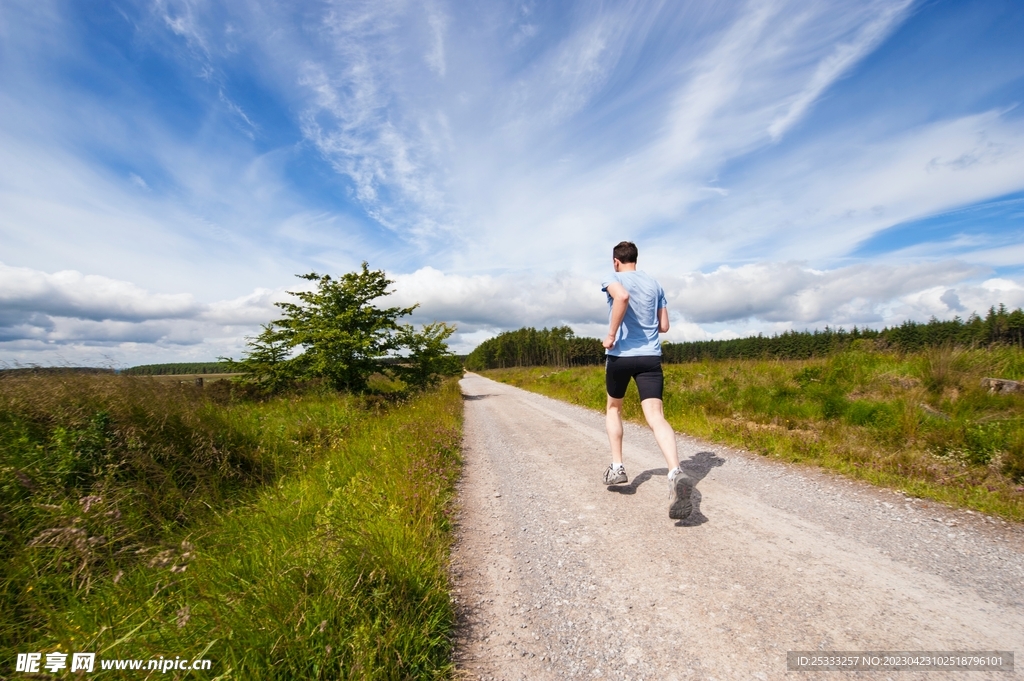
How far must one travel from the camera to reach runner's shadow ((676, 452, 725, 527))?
136 inches

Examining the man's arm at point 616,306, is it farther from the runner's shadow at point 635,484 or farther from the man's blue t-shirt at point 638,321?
the runner's shadow at point 635,484

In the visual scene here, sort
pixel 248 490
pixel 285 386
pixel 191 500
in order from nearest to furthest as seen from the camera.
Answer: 1. pixel 191 500
2. pixel 248 490
3. pixel 285 386

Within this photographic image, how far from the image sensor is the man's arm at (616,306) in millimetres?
3824

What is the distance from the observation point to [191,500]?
4051 millimetres

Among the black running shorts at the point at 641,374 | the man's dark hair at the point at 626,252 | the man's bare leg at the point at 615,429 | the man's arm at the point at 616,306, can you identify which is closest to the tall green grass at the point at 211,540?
the man's bare leg at the point at 615,429

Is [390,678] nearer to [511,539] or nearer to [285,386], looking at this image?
[511,539]

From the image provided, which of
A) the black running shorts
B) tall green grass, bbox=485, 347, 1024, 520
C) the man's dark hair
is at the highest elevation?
the man's dark hair

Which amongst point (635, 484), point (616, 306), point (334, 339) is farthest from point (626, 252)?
point (334, 339)

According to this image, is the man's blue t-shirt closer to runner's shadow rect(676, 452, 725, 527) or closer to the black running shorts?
the black running shorts

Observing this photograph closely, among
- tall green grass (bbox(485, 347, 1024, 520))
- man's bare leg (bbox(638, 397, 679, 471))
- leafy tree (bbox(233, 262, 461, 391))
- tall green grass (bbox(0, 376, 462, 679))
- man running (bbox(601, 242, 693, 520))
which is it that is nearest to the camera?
tall green grass (bbox(0, 376, 462, 679))

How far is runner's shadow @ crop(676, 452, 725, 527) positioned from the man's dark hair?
2.12 meters

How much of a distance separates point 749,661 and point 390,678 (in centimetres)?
160

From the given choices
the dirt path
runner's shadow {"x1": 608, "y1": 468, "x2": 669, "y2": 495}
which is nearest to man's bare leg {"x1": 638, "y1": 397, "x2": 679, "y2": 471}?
the dirt path

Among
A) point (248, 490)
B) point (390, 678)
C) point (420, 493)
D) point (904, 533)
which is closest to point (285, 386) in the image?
point (248, 490)
